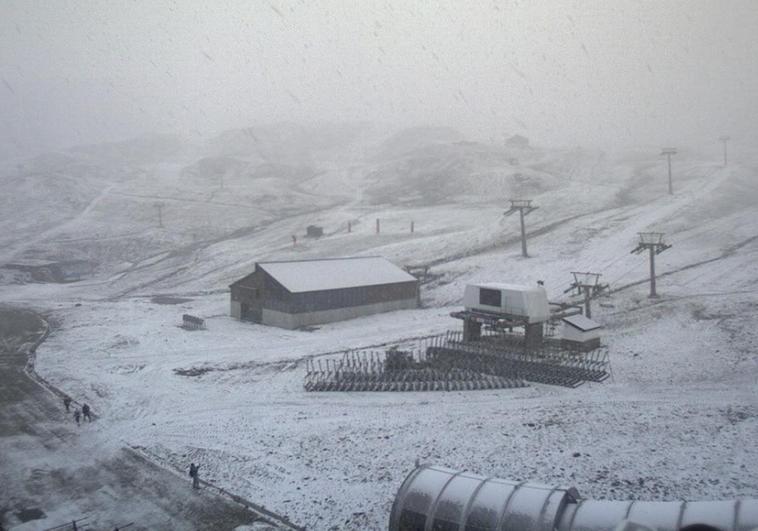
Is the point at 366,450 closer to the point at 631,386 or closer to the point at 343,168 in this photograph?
the point at 631,386

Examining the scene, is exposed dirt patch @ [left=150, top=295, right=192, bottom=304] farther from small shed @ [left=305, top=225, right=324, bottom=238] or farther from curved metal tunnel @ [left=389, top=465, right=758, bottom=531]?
curved metal tunnel @ [left=389, top=465, right=758, bottom=531]

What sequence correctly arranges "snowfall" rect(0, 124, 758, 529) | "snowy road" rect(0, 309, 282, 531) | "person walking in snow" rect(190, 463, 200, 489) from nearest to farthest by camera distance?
1. "snowy road" rect(0, 309, 282, 531)
2. "person walking in snow" rect(190, 463, 200, 489)
3. "snowfall" rect(0, 124, 758, 529)

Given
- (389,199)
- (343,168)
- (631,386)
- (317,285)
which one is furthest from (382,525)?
(343,168)

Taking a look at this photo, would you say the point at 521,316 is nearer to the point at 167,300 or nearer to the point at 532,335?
the point at 532,335

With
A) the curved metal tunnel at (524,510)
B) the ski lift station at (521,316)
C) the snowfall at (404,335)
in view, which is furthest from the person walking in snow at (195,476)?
the ski lift station at (521,316)

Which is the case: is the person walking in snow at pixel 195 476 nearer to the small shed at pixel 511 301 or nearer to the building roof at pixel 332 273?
the small shed at pixel 511 301

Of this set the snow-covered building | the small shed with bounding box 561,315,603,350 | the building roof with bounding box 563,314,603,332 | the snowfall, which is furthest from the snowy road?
the building roof with bounding box 563,314,603,332

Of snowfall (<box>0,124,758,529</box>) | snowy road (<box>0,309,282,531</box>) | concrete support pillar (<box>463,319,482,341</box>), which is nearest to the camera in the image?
snowy road (<box>0,309,282,531</box>)

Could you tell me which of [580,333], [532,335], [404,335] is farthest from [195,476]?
[404,335]

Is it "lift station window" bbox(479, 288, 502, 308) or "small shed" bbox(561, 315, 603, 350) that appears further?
"lift station window" bbox(479, 288, 502, 308)
